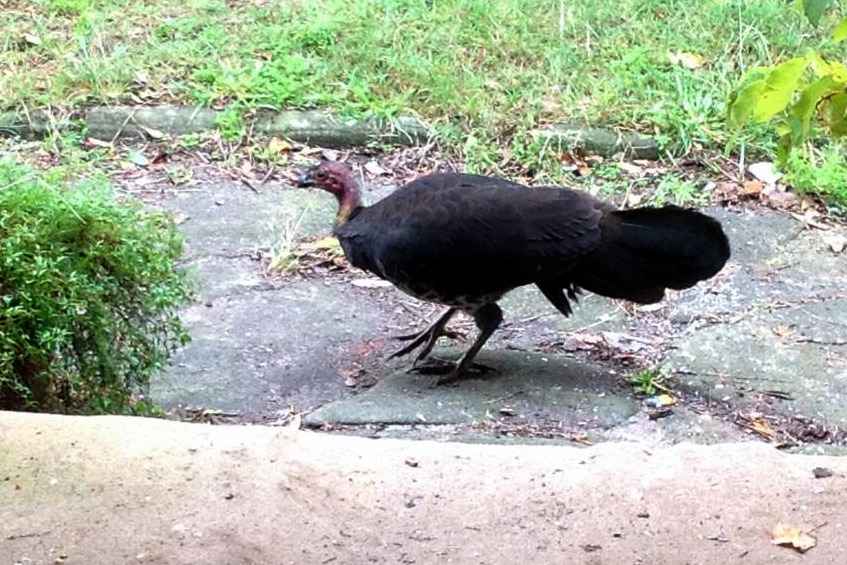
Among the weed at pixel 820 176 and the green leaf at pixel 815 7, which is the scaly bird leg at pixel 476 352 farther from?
the green leaf at pixel 815 7

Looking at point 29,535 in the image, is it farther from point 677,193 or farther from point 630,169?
point 630,169

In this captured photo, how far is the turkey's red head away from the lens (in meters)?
4.75

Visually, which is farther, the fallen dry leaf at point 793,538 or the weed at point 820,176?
the weed at point 820,176

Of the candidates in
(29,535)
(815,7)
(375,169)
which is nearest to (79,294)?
(29,535)

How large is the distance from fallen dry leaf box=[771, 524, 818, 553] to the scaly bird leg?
79.6 inches

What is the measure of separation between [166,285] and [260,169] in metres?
2.54

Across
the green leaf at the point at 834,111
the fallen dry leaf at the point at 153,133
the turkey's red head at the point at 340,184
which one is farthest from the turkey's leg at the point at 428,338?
the green leaf at the point at 834,111

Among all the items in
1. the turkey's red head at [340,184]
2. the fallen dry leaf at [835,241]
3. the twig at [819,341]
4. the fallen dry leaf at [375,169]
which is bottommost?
the fallen dry leaf at [375,169]

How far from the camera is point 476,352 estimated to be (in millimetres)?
4395

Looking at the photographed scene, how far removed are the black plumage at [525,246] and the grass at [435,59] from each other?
1632mm

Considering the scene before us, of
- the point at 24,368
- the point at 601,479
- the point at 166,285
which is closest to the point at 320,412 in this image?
the point at 166,285

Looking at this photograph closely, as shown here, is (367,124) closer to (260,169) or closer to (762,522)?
(260,169)

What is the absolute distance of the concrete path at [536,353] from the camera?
4035 mm

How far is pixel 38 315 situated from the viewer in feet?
10.2
